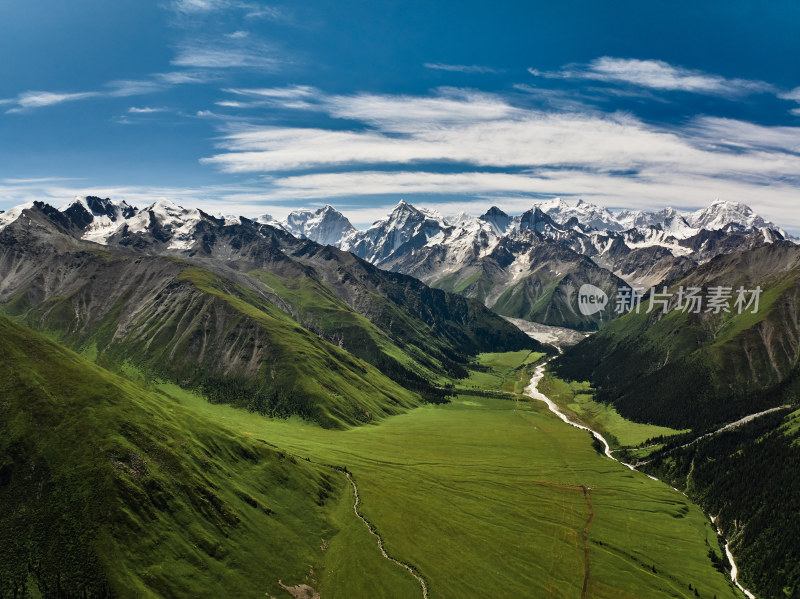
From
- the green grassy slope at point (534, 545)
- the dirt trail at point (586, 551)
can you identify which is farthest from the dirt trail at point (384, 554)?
the dirt trail at point (586, 551)

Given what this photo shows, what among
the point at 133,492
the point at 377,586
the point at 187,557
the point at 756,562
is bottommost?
the point at 756,562

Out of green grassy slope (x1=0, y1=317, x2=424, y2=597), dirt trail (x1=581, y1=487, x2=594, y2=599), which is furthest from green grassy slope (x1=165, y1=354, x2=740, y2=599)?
green grassy slope (x1=0, y1=317, x2=424, y2=597)

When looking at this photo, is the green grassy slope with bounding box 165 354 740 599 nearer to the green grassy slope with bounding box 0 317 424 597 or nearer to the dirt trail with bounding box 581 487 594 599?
the dirt trail with bounding box 581 487 594 599

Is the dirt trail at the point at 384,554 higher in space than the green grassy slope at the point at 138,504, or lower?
lower

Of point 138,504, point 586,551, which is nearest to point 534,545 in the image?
point 586,551

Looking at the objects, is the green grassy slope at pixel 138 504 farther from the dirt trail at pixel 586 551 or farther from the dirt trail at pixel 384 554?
the dirt trail at pixel 586 551

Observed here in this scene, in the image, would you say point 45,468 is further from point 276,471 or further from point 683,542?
point 683,542

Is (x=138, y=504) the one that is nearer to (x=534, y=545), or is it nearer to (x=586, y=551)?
(x=534, y=545)

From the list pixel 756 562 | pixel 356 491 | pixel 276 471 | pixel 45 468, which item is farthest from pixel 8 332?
pixel 756 562
